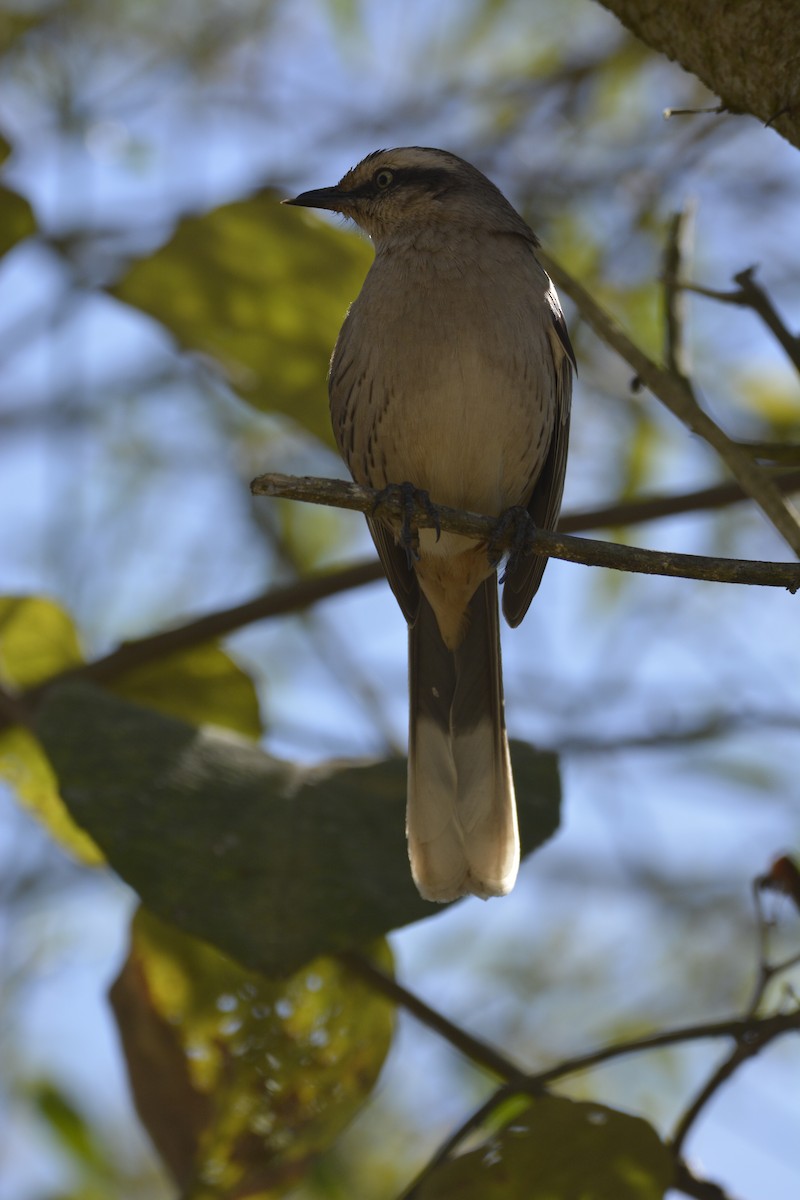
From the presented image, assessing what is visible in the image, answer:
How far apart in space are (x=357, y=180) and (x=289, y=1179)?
309 centimetres

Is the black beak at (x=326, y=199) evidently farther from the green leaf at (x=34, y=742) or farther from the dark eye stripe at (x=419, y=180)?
the green leaf at (x=34, y=742)

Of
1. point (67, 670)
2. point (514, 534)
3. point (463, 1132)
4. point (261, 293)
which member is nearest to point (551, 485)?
point (514, 534)

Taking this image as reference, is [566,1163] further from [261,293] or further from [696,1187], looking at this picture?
[261,293]

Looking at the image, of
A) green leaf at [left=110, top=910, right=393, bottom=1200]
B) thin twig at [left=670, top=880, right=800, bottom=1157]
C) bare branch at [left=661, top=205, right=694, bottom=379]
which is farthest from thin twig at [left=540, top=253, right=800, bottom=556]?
green leaf at [left=110, top=910, right=393, bottom=1200]

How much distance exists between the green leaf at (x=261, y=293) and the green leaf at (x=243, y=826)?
4.05ft

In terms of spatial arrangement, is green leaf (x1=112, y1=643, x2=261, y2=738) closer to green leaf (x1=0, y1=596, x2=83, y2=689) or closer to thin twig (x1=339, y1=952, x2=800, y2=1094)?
green leaf (x1=0, y1=596, x2=83, y2=689)

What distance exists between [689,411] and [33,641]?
212 centimetres

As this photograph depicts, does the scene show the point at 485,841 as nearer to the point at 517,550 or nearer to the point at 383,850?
the point at 383,850

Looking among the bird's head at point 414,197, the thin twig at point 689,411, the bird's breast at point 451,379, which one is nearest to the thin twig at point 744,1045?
the thin twig at point 689,411

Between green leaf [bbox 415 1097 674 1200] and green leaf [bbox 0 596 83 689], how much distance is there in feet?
6.21

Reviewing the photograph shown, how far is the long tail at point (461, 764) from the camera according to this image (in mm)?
3291

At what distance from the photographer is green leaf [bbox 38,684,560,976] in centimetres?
270

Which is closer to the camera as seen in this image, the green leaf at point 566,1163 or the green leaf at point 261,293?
the green leaf at point 566,1163

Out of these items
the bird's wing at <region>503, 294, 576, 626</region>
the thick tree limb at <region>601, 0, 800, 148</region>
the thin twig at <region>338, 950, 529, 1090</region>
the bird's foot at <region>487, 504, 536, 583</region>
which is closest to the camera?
the thick tree limb at <region>601, 0, 800, 148</region>
